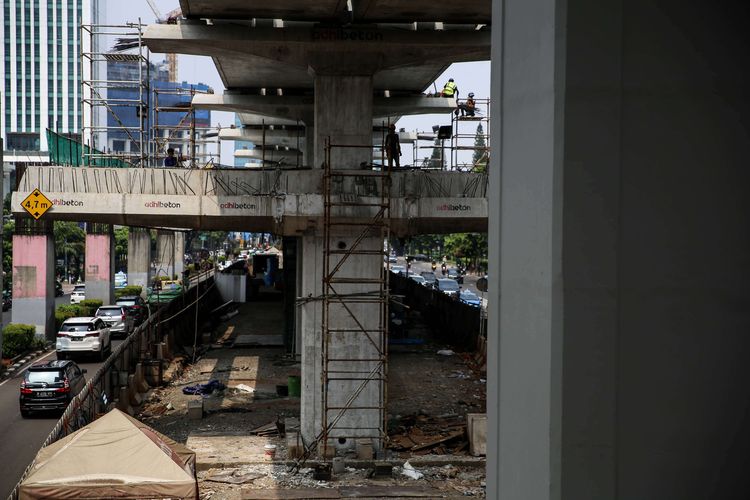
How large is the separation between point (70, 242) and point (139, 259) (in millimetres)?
20125

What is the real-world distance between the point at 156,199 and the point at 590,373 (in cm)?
1809

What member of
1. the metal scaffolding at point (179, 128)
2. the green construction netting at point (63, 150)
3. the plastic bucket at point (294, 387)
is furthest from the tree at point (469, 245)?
the green construction netting at point (63, 150)

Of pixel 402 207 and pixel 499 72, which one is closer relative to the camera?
pixel 499 72

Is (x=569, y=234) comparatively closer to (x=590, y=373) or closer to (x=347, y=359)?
(x=590, y=373)

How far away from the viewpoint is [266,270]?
8519cm

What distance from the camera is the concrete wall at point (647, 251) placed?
4.66 meters

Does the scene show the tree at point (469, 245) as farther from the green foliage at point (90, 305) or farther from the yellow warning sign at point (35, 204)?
the yellow warning sign at point (35, 204)

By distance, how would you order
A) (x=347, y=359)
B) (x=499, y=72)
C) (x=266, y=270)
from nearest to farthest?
(x=499, y=72) → (x=347, y=359) → (x=266, y=270)

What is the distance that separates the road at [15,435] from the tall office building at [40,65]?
11252 cm

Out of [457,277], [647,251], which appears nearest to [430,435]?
[647,251]

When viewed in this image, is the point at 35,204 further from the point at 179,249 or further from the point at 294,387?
the point at 179,249

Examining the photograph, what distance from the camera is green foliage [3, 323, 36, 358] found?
3294cm

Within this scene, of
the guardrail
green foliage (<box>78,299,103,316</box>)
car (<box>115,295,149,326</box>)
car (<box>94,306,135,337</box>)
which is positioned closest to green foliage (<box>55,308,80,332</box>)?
green foliage (<box>78,299,103,316</box>)

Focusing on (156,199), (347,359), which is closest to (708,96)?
(347,359)
